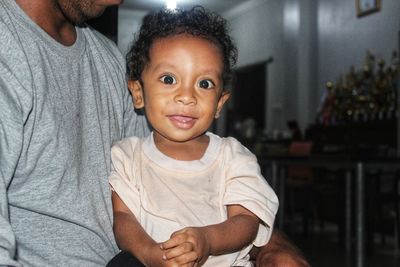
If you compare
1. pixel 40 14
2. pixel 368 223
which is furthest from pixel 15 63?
pixel 368 223

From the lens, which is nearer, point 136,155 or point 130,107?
point 136,155

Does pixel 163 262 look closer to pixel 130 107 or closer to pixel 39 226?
pixel 39 226

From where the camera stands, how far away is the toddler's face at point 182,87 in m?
1.30

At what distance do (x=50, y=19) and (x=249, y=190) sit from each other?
571 mm

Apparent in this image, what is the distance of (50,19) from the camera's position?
54.1 inches

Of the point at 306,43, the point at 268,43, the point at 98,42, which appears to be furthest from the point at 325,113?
the point at 98,42

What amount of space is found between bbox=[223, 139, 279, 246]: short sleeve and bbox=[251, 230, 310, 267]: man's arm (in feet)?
0.19

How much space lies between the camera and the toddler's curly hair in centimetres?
136

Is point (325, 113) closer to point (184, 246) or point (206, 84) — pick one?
point (206, 84)

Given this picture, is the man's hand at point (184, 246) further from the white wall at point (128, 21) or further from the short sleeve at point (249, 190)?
the white wall at point (128, 21)

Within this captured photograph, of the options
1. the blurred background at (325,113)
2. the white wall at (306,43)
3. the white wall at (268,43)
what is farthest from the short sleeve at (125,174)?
the white wall at (268,43)

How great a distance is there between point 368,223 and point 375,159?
4.89ft

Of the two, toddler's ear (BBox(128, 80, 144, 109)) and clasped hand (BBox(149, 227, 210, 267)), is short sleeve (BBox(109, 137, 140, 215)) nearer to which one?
toddler's ear (BBox(128, 80, 144, 109))

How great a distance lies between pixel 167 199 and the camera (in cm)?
129
